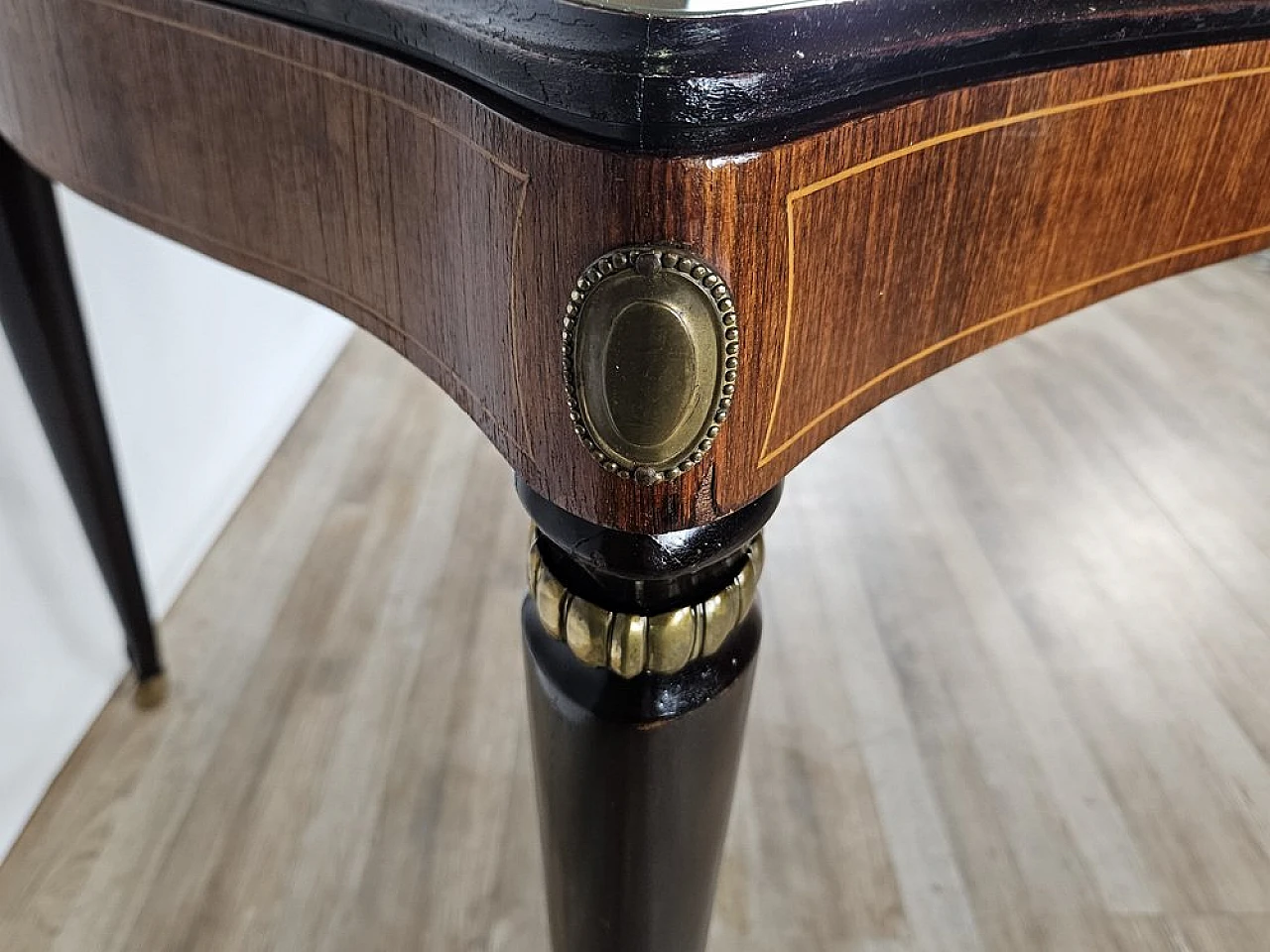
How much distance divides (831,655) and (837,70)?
0.82 meters

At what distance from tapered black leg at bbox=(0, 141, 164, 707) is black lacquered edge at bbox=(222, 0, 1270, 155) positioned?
1.55 feet

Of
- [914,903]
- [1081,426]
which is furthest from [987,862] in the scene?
[1081,426]

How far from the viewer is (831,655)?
3.36 feet

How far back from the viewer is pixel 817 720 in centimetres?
96

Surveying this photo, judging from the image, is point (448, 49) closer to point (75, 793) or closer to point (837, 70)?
point (837, 70)

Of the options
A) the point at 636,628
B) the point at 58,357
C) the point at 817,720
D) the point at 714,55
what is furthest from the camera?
the point at 817,720

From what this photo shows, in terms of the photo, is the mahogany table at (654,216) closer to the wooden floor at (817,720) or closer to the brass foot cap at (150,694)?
the wooden floor at (817,720)

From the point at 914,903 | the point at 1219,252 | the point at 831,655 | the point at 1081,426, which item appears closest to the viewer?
the point at 1219,252

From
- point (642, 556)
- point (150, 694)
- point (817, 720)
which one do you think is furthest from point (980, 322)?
point (150, 694)

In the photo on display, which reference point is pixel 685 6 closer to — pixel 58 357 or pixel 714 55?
pixel 714 55

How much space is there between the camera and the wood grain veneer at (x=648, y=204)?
0.28 metres

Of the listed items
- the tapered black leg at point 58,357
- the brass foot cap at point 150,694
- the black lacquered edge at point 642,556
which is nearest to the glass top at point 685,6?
the black lacquered edge at point 642,556

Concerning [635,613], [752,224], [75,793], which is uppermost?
[752,224]

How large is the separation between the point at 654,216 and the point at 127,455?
91cm
